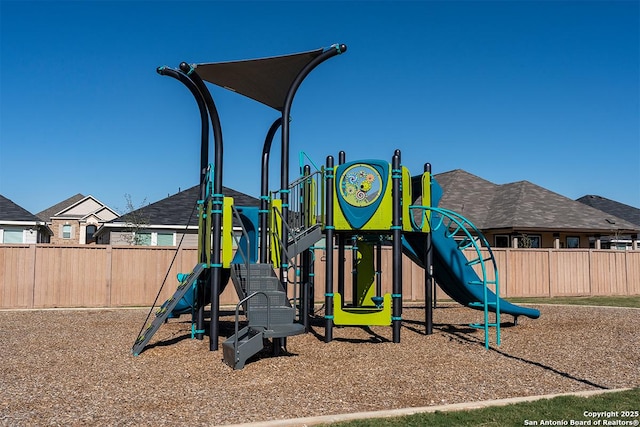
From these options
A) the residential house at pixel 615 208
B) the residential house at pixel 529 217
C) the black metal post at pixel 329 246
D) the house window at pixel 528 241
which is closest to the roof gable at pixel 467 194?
the residential house at pixel 529 217

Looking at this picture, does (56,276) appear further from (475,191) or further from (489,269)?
(475,191)

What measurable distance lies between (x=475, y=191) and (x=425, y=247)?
21610 mm

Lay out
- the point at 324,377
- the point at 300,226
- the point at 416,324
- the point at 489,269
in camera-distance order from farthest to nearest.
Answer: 1. the point at 489,269
2. the point at 416,324
3. the point at 300,226
4. the point at 324,377

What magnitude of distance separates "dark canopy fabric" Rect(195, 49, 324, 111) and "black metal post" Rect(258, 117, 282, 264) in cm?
68

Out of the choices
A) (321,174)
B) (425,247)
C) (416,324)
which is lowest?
(416,324)

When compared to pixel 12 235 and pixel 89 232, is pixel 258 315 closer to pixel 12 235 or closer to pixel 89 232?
pixel 12 235

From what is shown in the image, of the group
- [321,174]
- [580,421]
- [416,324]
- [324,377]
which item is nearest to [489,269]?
[416,324]

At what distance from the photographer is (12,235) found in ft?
89.9

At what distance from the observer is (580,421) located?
5195 mm

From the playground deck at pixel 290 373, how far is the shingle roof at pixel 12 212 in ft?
55.8

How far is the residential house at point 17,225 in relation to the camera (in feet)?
88.7

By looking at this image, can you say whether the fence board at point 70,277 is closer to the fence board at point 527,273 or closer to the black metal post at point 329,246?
the black metal post at point 329,246

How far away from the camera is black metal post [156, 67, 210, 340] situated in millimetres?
9719

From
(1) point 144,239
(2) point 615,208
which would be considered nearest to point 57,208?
(1) point 144,239
